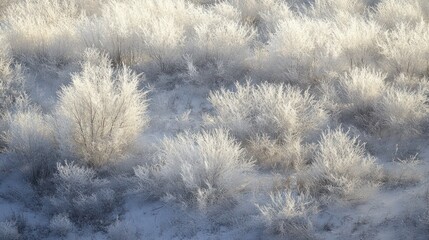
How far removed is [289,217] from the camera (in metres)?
4.39

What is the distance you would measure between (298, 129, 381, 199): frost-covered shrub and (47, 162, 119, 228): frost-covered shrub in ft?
6.55

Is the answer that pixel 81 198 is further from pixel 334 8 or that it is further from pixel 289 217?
pixel 334 8

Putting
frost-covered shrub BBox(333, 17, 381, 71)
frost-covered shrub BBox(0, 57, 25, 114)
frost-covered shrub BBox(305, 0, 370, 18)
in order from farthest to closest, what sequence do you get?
frost-covered shrub BBox(305, 0, 370, 18) < frost-covered shrub BBox(333, 17, 381, 71) < frost-covered shrub BBox(0, 57, 25, 114)

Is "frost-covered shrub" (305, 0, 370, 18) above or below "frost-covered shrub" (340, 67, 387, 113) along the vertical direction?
above

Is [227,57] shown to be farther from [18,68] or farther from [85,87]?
[18,68]

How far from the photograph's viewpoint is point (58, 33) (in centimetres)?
760

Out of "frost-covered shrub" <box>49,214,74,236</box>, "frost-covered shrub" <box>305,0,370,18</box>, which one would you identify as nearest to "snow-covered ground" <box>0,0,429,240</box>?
"frost-covered shrub" <box>49,214,74,236</box>

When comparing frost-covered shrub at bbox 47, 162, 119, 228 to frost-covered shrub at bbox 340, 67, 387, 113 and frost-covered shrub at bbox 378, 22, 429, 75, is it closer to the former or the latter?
frost-covered shrub at bbox 340, 67, 387, 113

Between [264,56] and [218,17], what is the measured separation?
167 cm

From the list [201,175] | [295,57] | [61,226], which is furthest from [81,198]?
[295,57]

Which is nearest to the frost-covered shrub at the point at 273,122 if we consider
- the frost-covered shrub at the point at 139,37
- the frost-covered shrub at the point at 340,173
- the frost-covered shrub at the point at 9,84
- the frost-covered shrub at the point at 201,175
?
the frost-covered shrub at the point at 340,173

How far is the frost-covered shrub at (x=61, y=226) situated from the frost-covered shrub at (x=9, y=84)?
208 centimetres

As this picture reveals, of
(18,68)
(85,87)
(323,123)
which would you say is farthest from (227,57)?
(18,68)

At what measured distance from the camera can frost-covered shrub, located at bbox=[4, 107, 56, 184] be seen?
→ 538 cm
